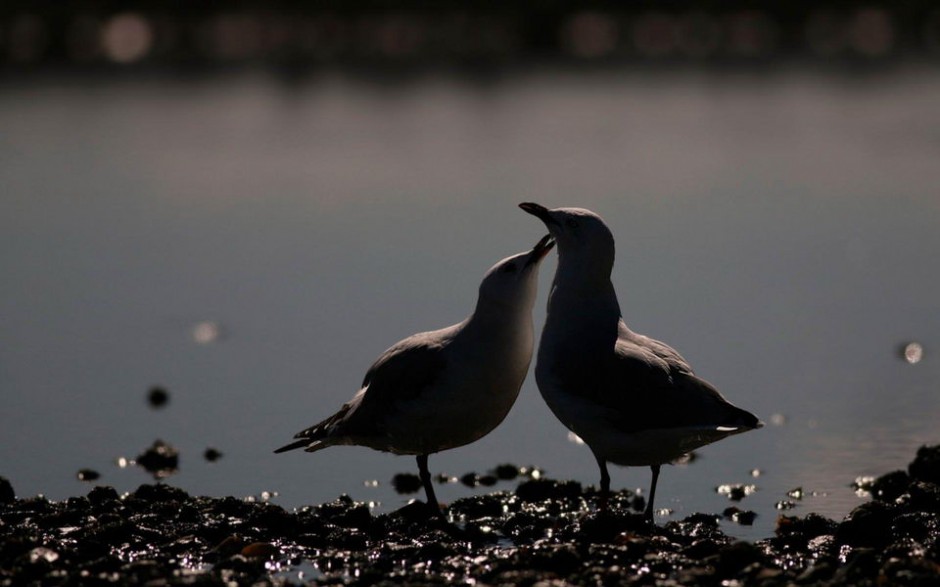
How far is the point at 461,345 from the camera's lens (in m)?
8.98

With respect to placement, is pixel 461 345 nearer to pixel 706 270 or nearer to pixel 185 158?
pixel 706 270

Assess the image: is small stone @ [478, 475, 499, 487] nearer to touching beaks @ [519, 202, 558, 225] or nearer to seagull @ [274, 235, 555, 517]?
seagull @ [274, 235, 555, 517]

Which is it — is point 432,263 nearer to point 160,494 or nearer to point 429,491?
point 160,494

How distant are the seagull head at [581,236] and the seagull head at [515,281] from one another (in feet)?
0.49

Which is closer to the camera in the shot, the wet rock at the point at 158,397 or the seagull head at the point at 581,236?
the seagull head at the point at 581,236

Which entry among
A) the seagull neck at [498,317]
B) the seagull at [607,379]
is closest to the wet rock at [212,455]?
the seagull neck at [498,317]

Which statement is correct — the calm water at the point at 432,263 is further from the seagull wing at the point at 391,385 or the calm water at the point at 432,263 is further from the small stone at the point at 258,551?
the small stone at the point at 258,551

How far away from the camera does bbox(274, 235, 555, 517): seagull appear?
8.86m

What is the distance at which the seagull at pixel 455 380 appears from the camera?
8859mm

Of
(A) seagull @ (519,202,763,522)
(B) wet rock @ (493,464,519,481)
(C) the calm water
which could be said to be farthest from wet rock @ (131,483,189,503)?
(A) seagull @ (519,202,763,522)

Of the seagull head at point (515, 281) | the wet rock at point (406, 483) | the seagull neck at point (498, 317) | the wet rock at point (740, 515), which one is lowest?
the wet rock at point (740, 515)

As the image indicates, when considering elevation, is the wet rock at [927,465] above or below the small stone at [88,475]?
below

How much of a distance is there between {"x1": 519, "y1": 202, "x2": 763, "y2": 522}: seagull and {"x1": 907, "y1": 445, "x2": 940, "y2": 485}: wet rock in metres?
1.70

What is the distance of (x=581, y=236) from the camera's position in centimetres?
925
